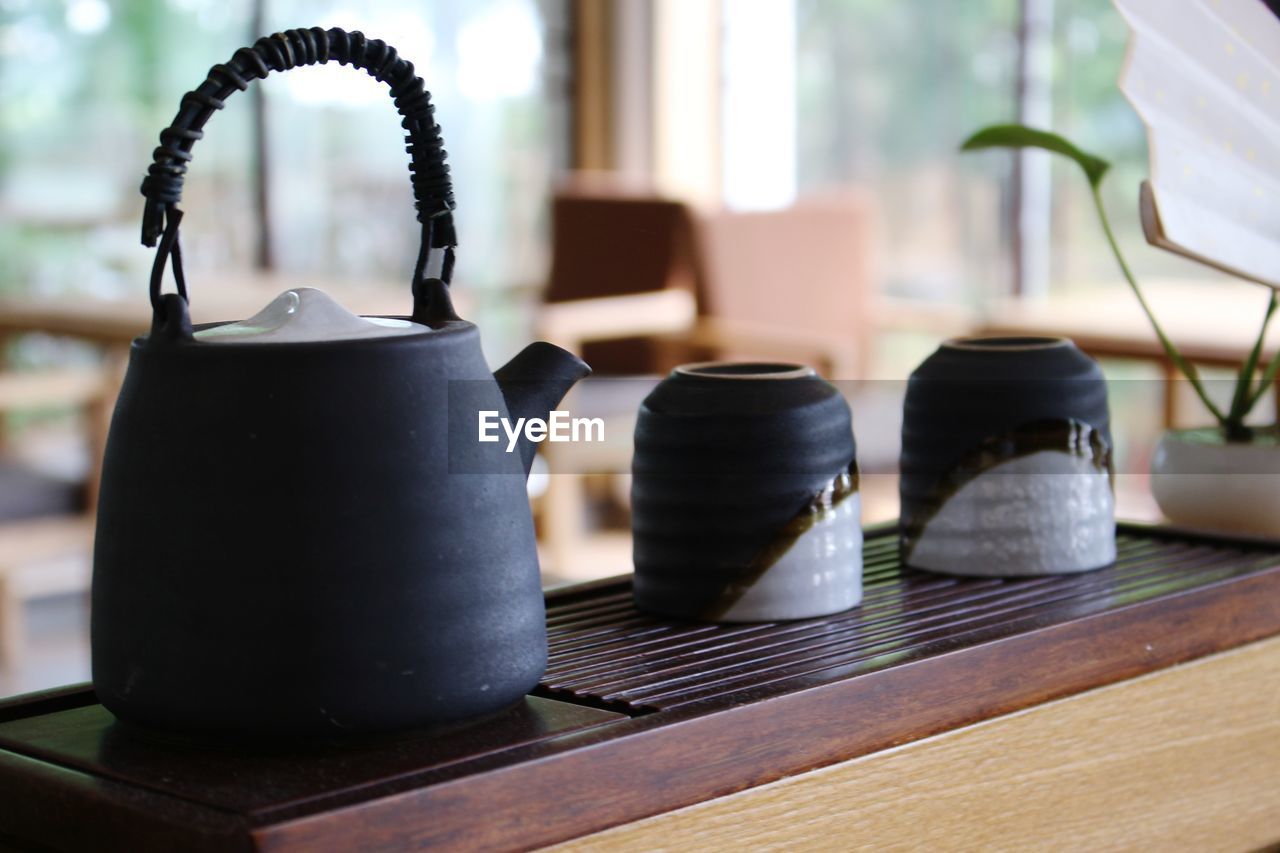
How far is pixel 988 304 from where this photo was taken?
414cm

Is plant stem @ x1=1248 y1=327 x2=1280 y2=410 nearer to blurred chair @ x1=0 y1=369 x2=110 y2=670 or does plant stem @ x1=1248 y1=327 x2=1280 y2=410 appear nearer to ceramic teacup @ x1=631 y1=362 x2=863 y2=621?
ceramic teacup @ x1=631 y1=362 x2=863 y2=621

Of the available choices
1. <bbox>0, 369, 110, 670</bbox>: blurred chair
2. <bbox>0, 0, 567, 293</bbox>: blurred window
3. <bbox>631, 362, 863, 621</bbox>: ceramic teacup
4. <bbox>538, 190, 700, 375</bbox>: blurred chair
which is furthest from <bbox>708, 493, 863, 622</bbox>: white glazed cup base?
<bbox>0, 0, 567, 293</bbox>: blurred window

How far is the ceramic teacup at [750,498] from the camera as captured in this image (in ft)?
2.67

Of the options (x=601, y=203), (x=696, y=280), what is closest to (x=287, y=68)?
(x=696, y=280)

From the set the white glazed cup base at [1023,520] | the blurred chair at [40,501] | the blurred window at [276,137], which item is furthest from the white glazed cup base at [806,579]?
the blurred window at [276,137]

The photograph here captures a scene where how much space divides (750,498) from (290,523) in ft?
0.92

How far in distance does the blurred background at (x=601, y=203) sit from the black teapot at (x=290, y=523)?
2133mm

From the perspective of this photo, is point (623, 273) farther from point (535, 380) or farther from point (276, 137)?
point (535, 380)

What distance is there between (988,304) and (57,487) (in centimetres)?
240

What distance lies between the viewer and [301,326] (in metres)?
0.65

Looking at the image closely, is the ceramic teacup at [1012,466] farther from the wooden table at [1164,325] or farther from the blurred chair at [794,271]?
the blurred chair at [794,271]

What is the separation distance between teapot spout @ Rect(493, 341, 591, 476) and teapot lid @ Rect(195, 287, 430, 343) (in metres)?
0.06

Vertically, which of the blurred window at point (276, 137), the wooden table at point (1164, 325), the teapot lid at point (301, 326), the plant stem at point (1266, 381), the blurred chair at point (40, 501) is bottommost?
the blurred chair at point (40, 501)

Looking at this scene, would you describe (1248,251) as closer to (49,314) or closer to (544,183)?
(49,314)
